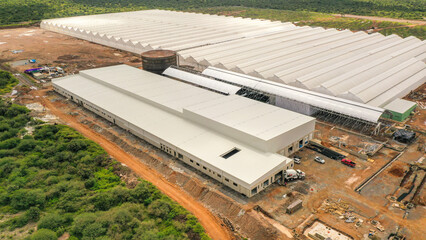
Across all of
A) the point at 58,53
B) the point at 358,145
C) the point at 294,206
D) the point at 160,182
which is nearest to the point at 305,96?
the point at 358,145

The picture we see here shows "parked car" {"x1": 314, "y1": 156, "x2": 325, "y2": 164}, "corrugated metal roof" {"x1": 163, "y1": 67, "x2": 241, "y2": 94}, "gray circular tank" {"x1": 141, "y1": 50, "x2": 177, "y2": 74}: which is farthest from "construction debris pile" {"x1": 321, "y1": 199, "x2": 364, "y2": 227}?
"gray circular tank" {"x1": 141, "y1": 50, "x2": 177, "y2": 74}

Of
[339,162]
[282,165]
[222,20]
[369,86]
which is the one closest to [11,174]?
[282,165]

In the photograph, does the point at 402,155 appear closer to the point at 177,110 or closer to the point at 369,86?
the point at 369,86

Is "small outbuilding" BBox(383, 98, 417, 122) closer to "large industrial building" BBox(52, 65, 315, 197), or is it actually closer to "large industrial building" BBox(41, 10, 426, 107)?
"large industrial building" BBox(41, 10, 426, 107)

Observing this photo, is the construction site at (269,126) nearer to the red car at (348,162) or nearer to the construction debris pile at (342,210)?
the construction debris pile at (342,210)

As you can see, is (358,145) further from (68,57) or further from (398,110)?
(68,57)

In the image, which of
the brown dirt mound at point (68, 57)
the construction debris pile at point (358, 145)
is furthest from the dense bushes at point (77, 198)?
the brown dirt mound at point (68, 57)
